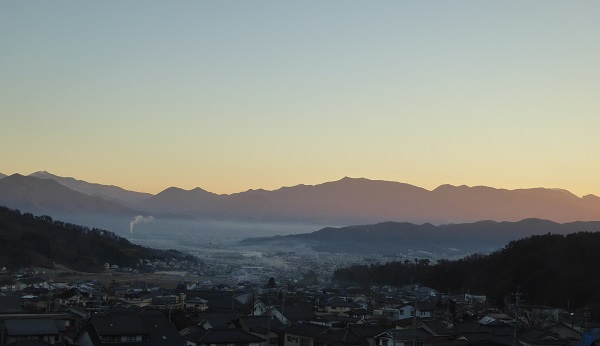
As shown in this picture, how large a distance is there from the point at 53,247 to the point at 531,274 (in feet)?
129

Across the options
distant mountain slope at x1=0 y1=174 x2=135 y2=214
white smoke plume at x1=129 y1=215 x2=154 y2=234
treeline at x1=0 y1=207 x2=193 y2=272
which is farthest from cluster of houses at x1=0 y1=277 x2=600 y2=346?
distant mountain slope at x1=0 y1=174 x2=135 y2=214

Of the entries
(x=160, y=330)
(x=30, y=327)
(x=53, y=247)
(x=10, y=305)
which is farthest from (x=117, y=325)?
(x=53, y=247)

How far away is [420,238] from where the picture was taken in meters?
117

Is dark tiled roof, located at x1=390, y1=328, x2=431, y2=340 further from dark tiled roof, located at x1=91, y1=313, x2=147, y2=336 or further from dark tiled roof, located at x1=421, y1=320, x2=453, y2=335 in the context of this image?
dark tiled roof, located at x1=91, y1=313, x2=147, y2=336

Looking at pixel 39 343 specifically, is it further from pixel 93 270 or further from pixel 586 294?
pixel 93 270

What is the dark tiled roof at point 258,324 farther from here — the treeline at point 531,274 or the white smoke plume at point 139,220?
the white smoke plume at point 139,220

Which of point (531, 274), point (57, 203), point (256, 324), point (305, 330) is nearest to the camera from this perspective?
point (305, 330)

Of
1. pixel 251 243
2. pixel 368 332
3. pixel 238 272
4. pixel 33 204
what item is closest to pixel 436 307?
pixel 368 332

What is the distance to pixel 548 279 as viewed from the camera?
1341 inches

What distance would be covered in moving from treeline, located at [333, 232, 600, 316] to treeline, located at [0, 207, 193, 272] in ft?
73.8

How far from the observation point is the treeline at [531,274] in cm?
3195

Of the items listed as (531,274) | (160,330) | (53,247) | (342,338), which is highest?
(53,247)

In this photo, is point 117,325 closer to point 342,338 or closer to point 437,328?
point 342,338

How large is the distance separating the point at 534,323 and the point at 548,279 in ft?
35.0
